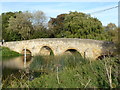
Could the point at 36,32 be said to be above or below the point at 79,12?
below

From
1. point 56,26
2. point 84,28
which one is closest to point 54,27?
point 56,26

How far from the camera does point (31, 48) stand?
73.2 feet

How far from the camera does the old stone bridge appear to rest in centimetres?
1574

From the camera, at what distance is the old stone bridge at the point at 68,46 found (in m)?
15.7

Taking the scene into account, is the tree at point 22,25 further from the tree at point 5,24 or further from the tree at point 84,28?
the tree at point 84,28

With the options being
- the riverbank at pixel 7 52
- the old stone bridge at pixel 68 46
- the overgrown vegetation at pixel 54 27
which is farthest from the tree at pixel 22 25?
the riverbank at pixel 7 52

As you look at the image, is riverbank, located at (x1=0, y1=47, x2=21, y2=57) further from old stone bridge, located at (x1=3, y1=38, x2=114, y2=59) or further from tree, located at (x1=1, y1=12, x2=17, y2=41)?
tree, located at (x1=1, y1=12, x2=17, y2=41)

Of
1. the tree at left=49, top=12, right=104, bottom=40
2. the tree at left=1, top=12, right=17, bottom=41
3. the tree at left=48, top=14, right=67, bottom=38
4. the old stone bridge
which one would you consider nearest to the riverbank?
the old stone bridge

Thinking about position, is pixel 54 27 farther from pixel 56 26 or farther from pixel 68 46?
pixel 68 46

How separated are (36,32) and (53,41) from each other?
7720 mm

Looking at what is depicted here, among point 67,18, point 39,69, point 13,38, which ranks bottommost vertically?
point 39,69

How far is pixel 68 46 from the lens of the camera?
18297mm

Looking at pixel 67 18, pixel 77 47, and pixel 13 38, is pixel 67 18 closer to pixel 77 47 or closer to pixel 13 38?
pixel 77 47

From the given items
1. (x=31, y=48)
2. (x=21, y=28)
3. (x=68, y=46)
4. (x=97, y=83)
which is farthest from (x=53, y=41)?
(x=97, y=83)
